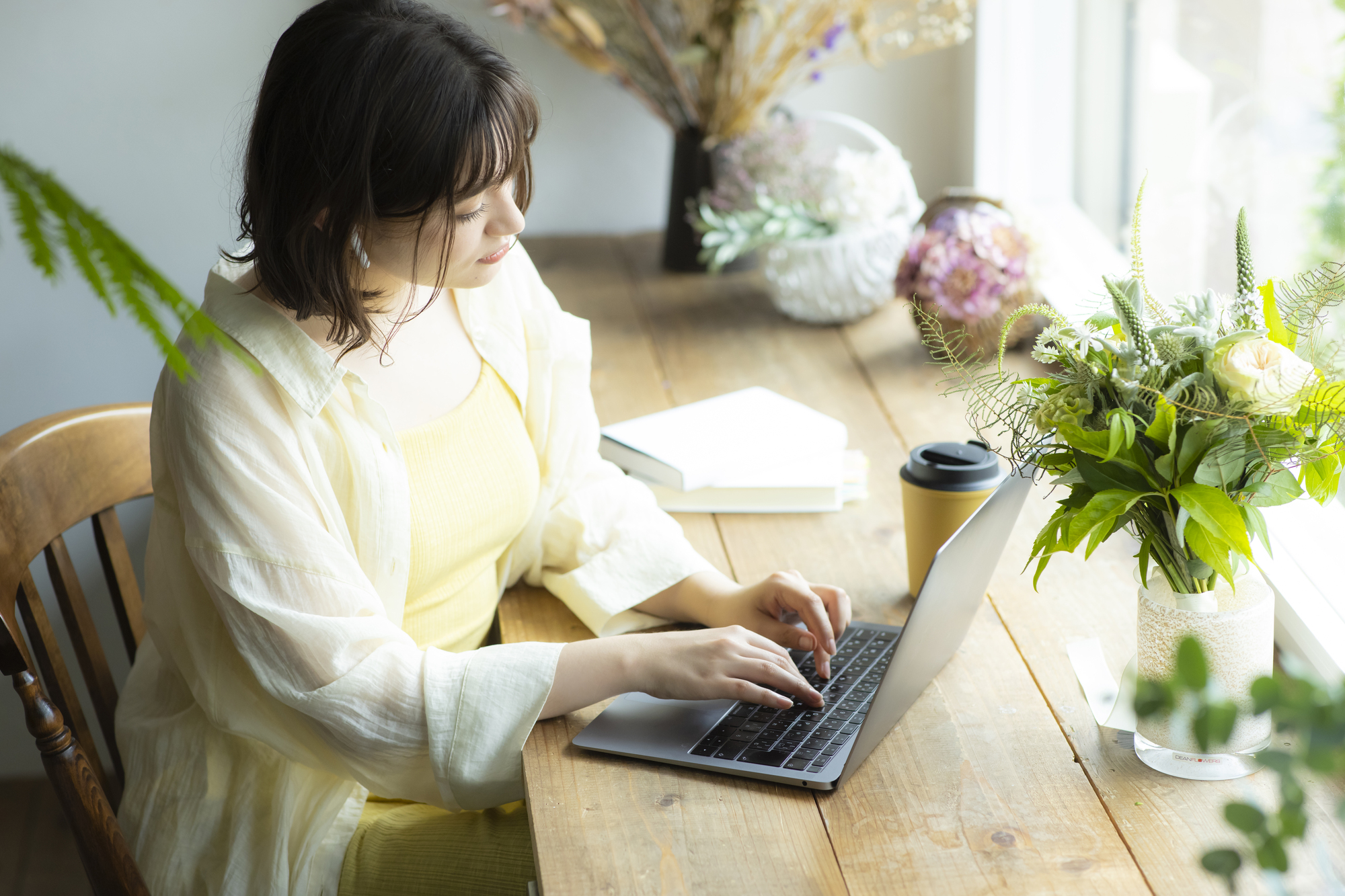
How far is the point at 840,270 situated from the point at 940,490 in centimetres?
76

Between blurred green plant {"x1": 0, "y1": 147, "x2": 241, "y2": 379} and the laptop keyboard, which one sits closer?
blurred green plant {"x1": 0, "y1": 147, "x2": 241, "y2": 379}

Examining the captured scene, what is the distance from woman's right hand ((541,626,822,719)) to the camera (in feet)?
2.89

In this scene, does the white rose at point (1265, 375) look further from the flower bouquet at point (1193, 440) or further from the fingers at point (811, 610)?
the fingers at point (811, 610)

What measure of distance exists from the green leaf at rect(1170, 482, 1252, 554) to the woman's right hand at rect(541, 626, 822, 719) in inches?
11.8

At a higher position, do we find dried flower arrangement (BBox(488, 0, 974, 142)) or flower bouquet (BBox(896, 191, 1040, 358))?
Answer: dried flower arrangement (BBox(488, 0, 974, 142))

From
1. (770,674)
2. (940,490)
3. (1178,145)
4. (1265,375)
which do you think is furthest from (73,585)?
(1178,145)

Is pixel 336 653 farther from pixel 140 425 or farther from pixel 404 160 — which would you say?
pixel 140 425

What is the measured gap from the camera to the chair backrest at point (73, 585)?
0.91 metres

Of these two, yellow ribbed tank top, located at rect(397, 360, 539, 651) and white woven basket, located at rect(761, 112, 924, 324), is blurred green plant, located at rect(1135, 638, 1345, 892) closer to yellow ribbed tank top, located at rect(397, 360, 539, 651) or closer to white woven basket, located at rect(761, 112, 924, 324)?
yellow ribbed tank top, located at rect(397, 360, 539, 651)

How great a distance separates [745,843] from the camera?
746mm

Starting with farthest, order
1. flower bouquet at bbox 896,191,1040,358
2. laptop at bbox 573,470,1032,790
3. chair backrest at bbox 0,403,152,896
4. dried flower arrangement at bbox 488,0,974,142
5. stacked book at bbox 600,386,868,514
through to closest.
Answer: dried flower arrangement at bbox 488,0,974,142 < flower bouquet at bbox 896,191,1040,358 < stacked book at bbox 600,386,868,514 < chair backrest at bbox 0,403,152,896 < laptop at bbox 573,470,1032,790

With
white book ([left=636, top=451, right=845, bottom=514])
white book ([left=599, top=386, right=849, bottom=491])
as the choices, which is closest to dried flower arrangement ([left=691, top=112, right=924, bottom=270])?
white book ([left=599, top=386, right=849, bottom=491])

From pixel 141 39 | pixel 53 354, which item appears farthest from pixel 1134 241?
pixel 53 354

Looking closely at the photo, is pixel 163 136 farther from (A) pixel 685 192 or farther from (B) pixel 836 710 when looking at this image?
(B) pixel 836 710
